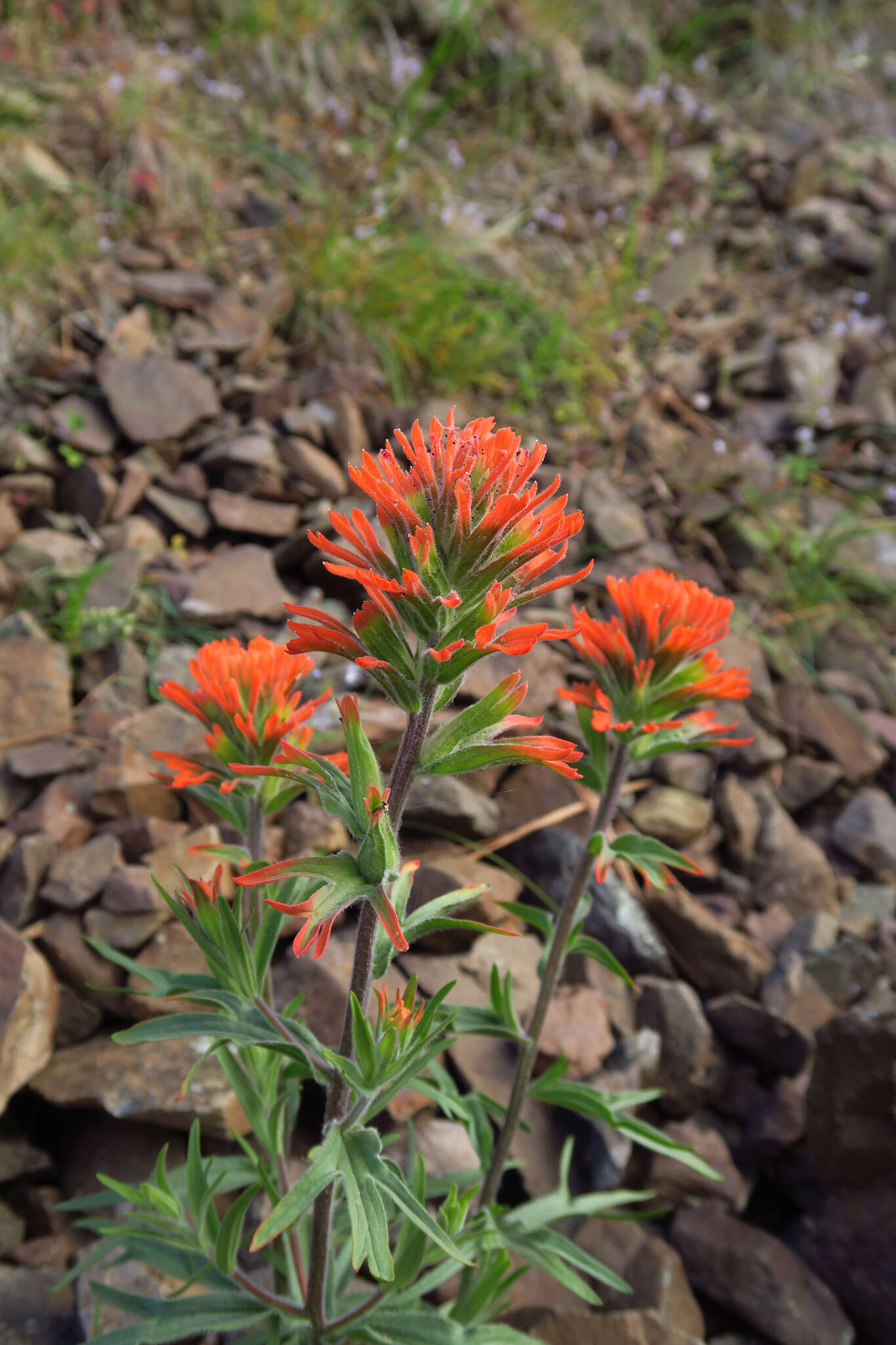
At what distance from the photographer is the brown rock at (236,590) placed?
3.10m

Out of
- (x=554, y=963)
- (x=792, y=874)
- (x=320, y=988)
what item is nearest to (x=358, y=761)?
(x=554, y=963)

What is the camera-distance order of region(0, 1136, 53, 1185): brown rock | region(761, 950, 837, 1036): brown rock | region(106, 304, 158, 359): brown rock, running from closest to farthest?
region(0, 1136, 53, 1185): brown rock, region(761, 950, 837, 1036): brown rock, region(106, 304, 158, 359): brown rock

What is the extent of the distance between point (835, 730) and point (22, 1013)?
2.94 meters

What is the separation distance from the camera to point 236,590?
317 cm

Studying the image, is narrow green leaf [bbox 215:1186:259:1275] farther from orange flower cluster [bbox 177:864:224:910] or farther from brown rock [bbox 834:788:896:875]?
brown rock [bbox 834:788:896:875]

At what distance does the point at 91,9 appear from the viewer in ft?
16.0

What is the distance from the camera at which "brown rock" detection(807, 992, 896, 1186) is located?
7.27 feet

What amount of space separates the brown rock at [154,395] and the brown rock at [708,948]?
244cm

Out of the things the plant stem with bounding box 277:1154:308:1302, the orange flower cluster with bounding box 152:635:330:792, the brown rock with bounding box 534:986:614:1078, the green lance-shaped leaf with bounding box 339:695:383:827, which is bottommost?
the brown rock with bounding box 534:986:614:1078

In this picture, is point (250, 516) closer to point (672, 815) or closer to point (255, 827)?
point (672, 815)

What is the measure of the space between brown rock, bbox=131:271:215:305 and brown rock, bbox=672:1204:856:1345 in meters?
3.81

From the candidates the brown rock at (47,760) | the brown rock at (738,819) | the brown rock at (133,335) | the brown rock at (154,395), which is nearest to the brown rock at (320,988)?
the brown rock at (47,760)

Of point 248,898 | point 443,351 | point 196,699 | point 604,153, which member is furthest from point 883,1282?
point 604,153

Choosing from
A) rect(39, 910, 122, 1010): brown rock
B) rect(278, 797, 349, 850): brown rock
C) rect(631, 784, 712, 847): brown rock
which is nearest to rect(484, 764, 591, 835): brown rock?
rect(631, 784, 712, 847): brown rock
